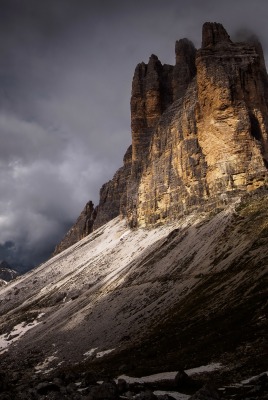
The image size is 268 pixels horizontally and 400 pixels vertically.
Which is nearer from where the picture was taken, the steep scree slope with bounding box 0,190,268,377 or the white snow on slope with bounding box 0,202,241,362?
the steep scree slope with bounding box 0,190,268,377

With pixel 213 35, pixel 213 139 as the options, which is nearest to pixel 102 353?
pixel 213 139

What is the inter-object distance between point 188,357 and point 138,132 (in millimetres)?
122848

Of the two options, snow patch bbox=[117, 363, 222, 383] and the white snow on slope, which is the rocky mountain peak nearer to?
the white snow on slope

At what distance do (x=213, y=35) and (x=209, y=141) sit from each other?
40038 mm

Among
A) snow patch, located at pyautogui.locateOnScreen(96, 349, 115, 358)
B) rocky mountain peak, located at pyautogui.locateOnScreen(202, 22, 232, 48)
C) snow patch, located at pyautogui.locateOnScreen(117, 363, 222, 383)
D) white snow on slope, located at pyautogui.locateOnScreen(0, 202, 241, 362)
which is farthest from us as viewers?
rocky mountain peak, located at pyautogui.locateOnScreen(202, 22, 232, 48)

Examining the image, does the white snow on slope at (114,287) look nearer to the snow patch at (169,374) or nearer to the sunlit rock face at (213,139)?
the sunlit rock face at (213,139)

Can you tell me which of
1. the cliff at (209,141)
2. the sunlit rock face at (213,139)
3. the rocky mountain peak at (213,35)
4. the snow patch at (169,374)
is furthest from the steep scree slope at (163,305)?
the rocky mountain peak at (213,35)

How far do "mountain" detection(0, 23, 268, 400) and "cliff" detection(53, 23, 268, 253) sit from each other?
37 centimetres

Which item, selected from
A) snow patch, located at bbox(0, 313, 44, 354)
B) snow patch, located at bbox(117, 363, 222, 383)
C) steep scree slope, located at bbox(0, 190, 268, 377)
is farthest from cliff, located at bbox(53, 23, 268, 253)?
snow patch, located at bbox(117, 363, 222, 383)

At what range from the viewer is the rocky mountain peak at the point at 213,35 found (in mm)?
120000

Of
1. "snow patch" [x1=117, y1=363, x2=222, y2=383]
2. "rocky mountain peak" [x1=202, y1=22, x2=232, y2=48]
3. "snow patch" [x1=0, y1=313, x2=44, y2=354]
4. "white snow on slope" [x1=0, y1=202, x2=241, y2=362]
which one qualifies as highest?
"rocky mountain peak" [x1=202, y1=22, x2=232, y2=48]

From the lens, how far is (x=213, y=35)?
121375mm

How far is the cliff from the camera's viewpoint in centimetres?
9678

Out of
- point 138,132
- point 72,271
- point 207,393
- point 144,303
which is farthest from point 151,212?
point 207,393
